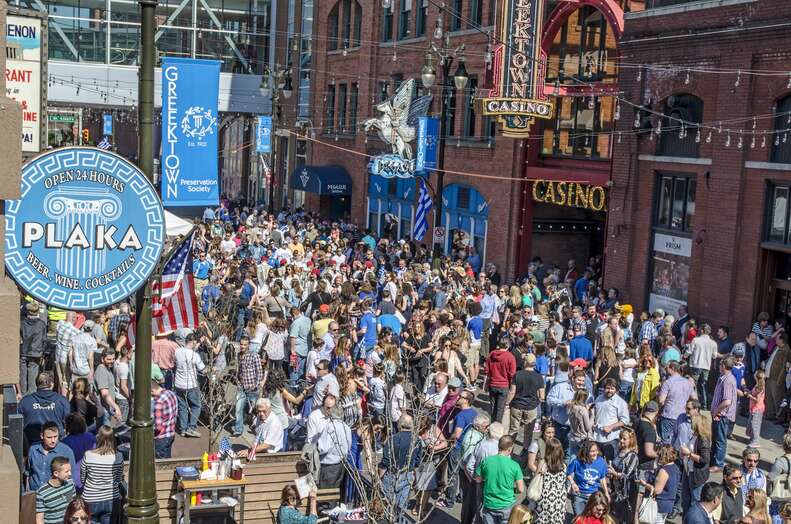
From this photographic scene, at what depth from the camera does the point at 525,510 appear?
9492mm

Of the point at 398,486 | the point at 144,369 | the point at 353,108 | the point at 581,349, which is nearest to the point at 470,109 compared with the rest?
the point at 353,108

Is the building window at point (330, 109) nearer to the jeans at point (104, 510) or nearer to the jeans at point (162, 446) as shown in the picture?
the jeans at point (162, 446)

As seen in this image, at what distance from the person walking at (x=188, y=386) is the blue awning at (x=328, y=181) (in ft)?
91.3

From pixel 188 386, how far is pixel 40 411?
3329 millimetres

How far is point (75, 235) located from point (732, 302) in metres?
18.4

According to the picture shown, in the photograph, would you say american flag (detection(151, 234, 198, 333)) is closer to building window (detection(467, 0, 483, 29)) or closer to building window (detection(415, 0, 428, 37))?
building window (detection(467, 0, 483, 29))

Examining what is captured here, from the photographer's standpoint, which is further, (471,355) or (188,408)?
(471,355)

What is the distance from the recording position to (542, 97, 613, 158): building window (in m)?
27.4

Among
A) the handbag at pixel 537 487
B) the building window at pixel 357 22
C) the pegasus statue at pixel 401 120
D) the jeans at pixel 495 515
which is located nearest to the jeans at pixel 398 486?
the jeans at pixel 495 515

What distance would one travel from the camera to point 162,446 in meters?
12.4

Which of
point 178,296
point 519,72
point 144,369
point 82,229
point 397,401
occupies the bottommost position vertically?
point 397,401

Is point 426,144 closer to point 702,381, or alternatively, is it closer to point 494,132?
point 494,132

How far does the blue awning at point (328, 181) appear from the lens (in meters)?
42.8

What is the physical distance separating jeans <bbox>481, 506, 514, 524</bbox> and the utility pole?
420cm
